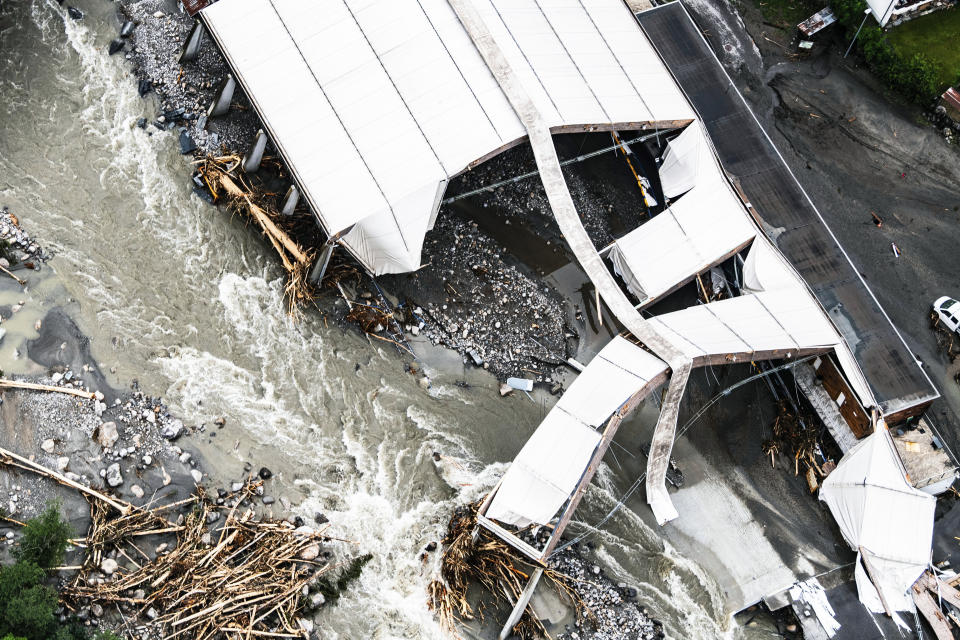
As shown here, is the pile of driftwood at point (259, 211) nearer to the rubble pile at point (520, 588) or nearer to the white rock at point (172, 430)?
the white rock at point (172, 430)

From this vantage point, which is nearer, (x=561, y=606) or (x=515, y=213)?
(x=561, y=606)

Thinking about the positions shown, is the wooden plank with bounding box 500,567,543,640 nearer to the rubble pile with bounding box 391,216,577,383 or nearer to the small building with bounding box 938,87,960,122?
the rubble pile with bounding box 391,216,577,383

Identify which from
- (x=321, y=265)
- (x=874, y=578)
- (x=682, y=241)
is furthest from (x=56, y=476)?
(x=874, y=578)

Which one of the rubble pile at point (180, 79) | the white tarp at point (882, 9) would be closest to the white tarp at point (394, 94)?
the rubble pile at point (180, 79)

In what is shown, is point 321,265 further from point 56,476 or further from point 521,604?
point 521,604

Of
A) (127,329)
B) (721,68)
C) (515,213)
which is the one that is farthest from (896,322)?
(127,329)

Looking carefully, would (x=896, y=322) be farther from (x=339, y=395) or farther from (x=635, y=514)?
(x=339, y=395)
